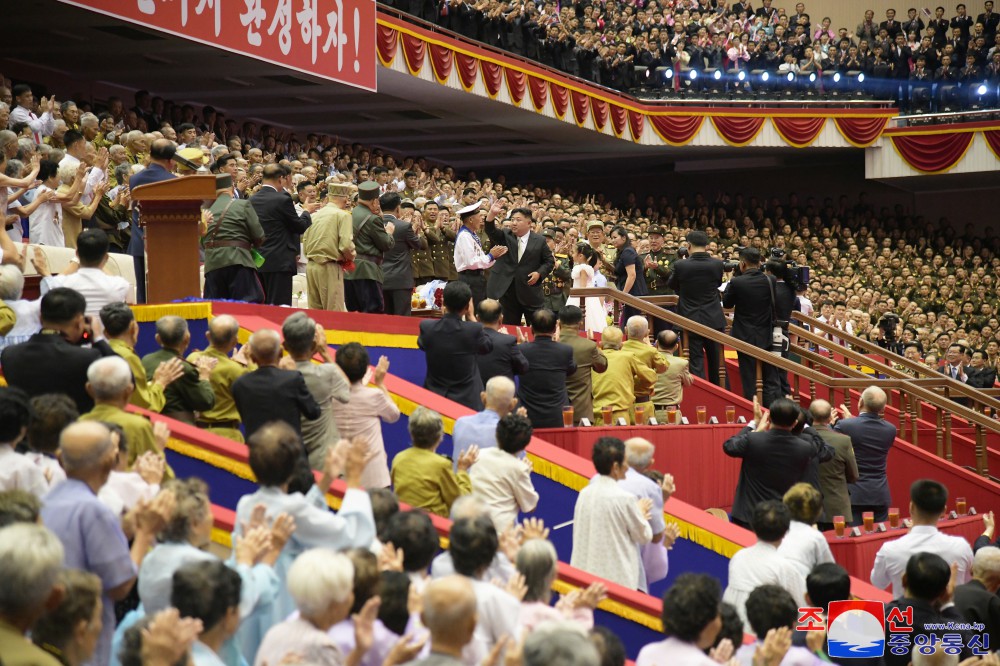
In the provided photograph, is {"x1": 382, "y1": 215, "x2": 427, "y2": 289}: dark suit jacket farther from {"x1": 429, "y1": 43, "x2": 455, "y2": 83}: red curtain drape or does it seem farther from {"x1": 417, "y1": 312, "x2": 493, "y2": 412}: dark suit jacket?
{"x1": 429, "y1": 43, "x2": 455, "y2": 83}: red curtain drape

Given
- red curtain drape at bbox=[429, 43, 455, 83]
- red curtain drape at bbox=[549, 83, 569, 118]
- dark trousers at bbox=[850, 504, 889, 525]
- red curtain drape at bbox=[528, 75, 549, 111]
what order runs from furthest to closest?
red curtain drape at bbox=[549, 83, 569, 118] → red curtain drape at bbox=[528, 75, 549, 111] → red curtain drape at bbox=[429, 43, 455, 83] → dark trousers at bbox=[850, 504, 889, 525]

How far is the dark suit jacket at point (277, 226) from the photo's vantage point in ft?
29.7

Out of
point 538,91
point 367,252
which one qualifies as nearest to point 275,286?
point 367,252

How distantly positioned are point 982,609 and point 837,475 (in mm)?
3525

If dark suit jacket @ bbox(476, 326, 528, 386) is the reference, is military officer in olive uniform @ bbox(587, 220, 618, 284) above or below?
above

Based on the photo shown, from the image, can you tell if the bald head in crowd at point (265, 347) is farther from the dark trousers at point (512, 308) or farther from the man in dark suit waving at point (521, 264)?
the dark trousers at point (512, 308)

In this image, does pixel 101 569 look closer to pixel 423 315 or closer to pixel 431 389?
pixel 431 389

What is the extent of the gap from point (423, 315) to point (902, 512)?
168 inches

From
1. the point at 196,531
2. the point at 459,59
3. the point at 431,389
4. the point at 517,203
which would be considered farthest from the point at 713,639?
the point at 459,59

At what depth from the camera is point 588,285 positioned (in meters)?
12.6

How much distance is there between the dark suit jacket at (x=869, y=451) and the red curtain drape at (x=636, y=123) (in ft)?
54.2

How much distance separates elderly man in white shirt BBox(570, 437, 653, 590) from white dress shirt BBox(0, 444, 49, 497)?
2.50 meters

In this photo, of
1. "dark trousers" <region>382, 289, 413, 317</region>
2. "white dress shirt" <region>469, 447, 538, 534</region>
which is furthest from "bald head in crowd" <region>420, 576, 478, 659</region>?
"dark trousers" <region>382, 289, 413, 317</region>

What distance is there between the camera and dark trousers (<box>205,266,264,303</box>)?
8.73m
